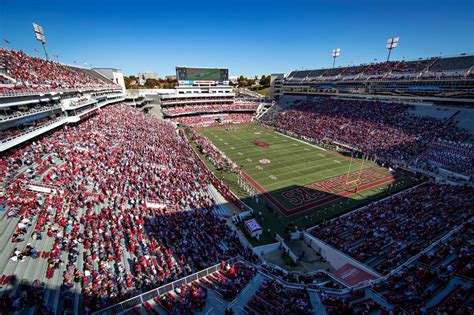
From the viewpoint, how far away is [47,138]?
1917 centimetres

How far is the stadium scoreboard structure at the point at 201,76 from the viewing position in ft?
183

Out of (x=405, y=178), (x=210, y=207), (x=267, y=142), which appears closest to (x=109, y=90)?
(x=267, y=142)

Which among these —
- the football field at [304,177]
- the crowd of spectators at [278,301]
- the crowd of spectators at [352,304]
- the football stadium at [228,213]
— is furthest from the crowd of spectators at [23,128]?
the crowd of spectators at [352,304]

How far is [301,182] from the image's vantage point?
24188mm

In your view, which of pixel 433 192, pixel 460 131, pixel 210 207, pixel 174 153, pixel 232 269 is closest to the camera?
pixel 232 269

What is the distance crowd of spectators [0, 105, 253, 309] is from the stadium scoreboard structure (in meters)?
38.1

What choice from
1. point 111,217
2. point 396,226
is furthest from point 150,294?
point 396,226

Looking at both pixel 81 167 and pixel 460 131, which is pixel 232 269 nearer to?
pixel 81 167

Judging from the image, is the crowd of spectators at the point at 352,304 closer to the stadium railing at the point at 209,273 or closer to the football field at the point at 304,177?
the stadium railing at the point at 209,273

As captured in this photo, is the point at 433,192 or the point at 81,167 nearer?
the point at 81,167

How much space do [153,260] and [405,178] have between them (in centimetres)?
2704

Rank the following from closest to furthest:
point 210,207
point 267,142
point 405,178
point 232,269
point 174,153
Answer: point 232,269, point 210,207, point 405,178, point 174,153, point 267,142

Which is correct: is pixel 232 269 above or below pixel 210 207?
above

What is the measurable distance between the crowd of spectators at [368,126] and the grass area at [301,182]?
4.53m
